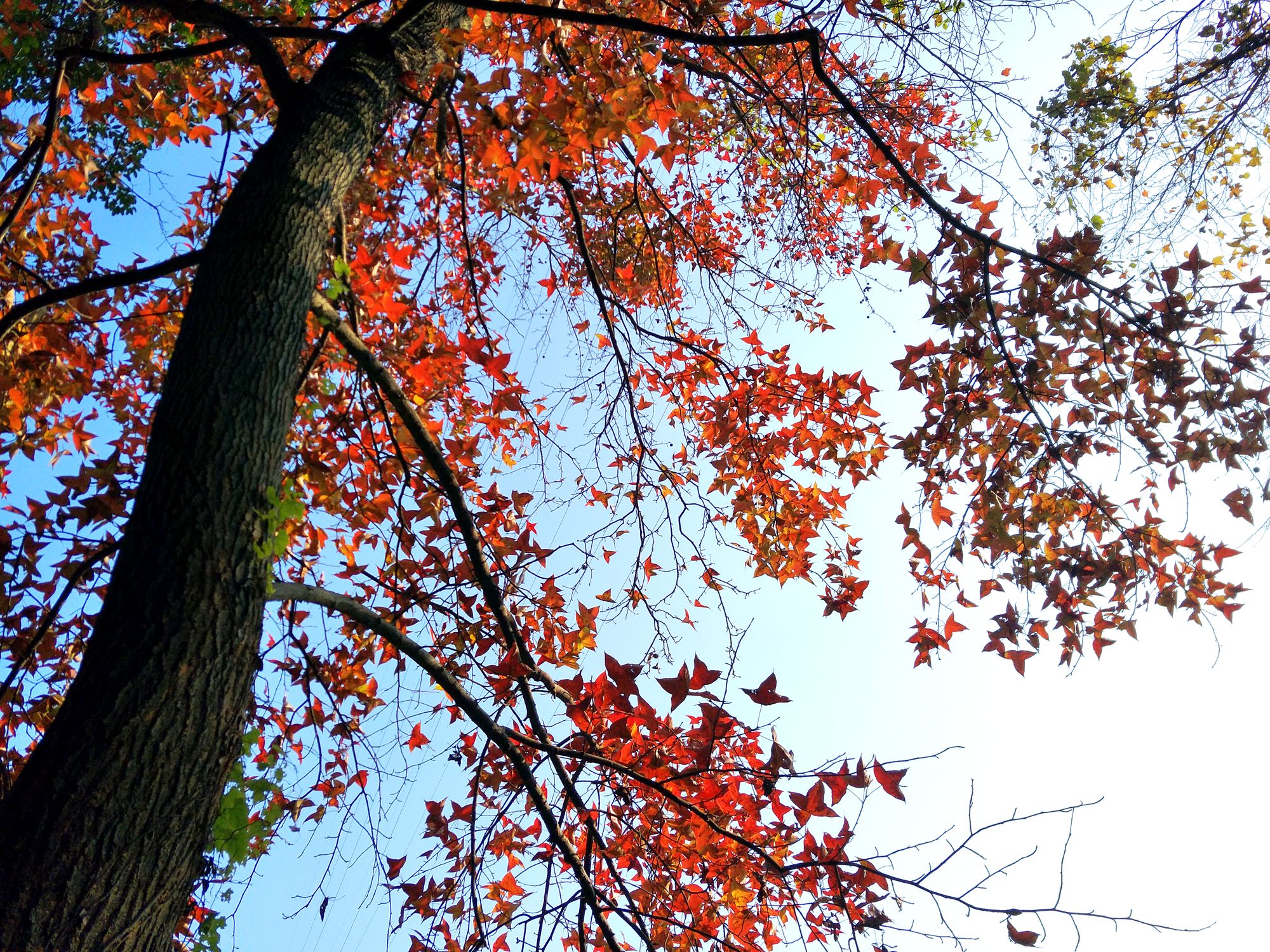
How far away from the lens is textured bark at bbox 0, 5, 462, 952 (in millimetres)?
1435

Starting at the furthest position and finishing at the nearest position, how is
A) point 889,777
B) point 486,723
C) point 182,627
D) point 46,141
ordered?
point 46,141 < point 486,723 < point 889,777 < point 182,627

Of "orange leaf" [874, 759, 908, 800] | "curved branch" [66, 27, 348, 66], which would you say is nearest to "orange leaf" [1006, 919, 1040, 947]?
"orange leaf" [874, 759, 908, 800]

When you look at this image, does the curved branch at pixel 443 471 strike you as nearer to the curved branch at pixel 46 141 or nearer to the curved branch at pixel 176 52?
the curved branch at pixel 176 52

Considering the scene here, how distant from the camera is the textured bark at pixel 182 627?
56.5 inches

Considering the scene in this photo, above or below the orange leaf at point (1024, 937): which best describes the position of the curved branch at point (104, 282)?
above

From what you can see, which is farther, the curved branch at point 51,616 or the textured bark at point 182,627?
the curved branch at point 51,616

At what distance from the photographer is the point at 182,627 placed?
1.67 metres

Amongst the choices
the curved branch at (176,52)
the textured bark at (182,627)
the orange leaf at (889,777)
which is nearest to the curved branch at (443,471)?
the textured bark at (182,627)

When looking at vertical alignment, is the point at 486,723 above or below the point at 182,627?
above

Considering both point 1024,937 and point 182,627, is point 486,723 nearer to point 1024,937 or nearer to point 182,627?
point 182,627

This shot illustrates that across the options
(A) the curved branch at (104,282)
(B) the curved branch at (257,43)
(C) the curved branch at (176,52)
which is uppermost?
(C) the curved branch at (176,52)

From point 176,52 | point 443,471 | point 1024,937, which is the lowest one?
point 1024,937

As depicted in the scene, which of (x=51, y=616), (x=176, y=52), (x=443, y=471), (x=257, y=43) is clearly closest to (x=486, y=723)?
(x=443, y=471)

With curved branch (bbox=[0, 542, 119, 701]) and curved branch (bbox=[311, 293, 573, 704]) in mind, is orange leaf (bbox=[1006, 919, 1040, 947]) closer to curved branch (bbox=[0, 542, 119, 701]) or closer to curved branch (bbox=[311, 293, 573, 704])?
curved branch (bbox=[311, 293, 573, 704])
